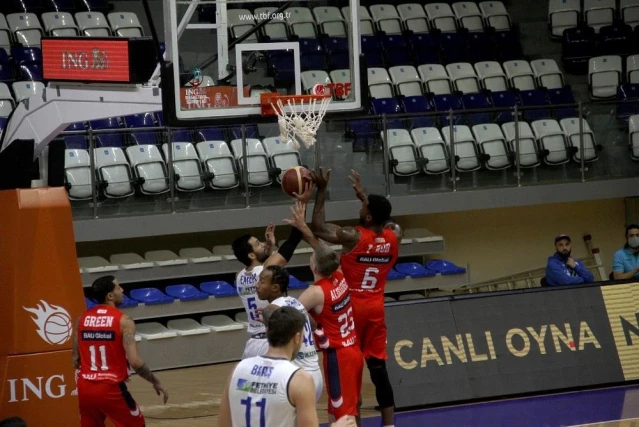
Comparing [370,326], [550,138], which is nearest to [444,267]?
[550,138]

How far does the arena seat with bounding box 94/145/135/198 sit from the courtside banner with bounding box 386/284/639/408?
4.05m

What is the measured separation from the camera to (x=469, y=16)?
18.8 metres

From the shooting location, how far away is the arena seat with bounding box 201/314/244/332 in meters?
14.2

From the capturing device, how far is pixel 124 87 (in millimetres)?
8430

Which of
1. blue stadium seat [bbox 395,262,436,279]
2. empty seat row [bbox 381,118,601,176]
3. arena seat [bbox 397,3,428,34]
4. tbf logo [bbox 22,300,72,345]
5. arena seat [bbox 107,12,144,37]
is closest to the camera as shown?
tbf logo [bbox 22,300,72,345]

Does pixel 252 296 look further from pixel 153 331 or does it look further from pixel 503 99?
pixel 503 99

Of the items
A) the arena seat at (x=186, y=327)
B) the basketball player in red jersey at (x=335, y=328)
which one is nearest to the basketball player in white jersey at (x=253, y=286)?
the basketball player in red jersey at (x=335, y=328)

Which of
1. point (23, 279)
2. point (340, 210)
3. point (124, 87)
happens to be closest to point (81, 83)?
point (124, 87)

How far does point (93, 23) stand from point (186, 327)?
4802 mm

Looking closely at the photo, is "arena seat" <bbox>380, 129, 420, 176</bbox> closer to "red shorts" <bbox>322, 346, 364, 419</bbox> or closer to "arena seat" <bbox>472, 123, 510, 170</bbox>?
"arena seat" <bbox>472, 123, 510, 170</bbox>

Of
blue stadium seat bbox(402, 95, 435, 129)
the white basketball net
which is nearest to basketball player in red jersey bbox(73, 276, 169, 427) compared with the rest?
the white basketball net

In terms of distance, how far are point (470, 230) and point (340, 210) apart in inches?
123

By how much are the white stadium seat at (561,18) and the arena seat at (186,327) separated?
8.76 metres

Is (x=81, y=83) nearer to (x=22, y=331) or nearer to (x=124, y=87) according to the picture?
(x=124, y=87)
